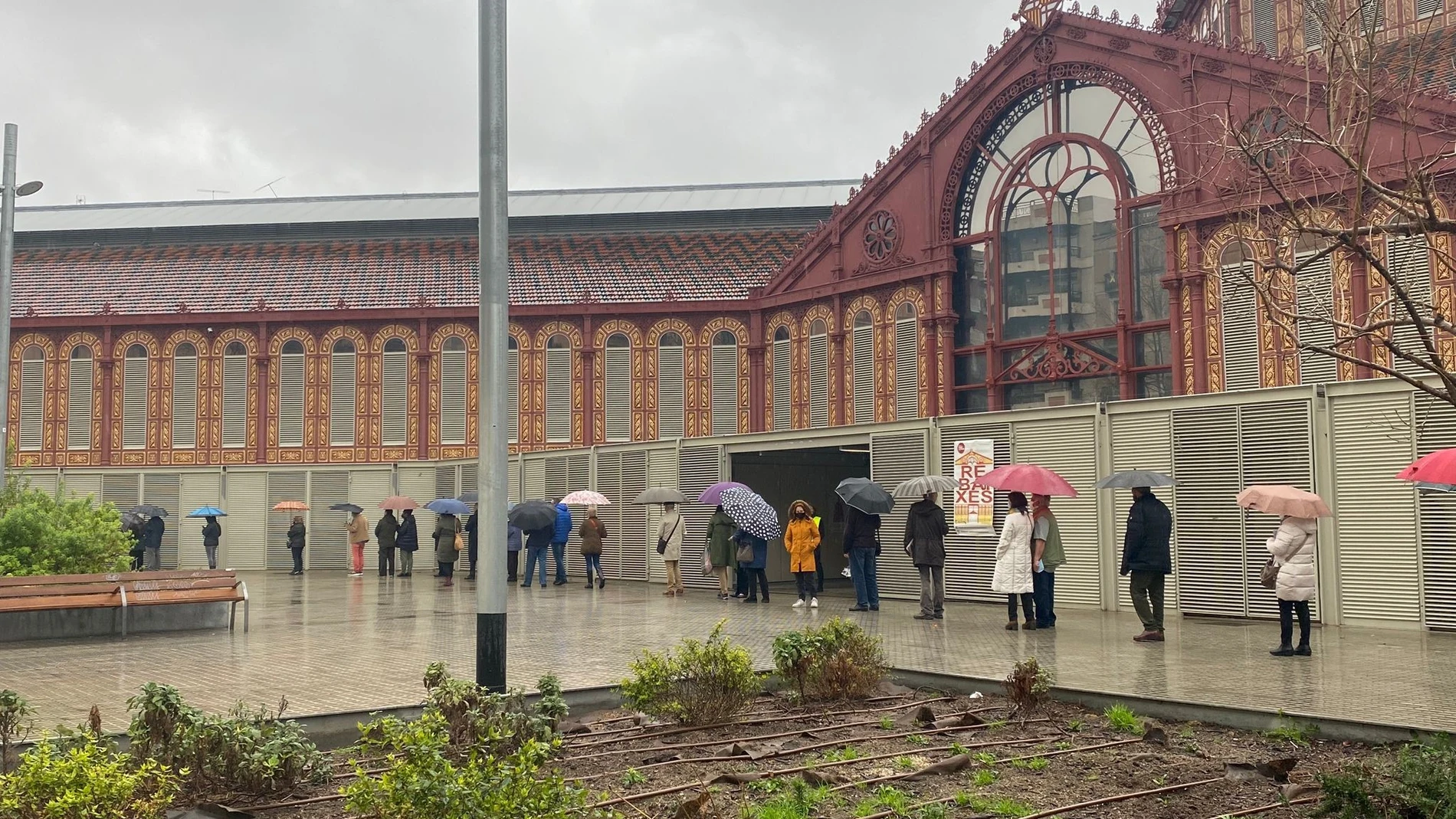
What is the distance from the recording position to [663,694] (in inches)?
366

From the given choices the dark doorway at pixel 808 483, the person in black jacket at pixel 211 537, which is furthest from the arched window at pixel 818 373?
the person in black jacket at pixel 211 537

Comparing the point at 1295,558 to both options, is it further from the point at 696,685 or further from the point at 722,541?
the point at 722,541

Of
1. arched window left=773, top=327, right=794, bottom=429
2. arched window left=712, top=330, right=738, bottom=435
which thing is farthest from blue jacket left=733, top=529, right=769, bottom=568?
arched window left=712, top=330, right=738, bottom=435

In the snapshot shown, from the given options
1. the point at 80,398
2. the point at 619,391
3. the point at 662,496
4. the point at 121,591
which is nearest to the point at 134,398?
the point at 80,398

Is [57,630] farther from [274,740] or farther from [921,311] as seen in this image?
[921,311]

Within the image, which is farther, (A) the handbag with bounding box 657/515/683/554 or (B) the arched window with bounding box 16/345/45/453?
(B) the arched window with bounding box 16/345/45/453

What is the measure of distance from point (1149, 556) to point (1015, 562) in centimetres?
174

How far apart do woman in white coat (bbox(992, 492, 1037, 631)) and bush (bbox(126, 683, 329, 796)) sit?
31.1 ft

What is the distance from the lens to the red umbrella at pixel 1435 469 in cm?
1094

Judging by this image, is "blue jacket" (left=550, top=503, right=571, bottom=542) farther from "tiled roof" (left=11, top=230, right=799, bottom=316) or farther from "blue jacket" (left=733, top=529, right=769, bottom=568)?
"tiled roof" (left=11, top=230, right=799, bottom=316)

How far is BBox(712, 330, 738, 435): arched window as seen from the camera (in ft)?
115

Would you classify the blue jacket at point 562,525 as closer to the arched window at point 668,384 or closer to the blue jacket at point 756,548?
the blue jacket at point 756,548

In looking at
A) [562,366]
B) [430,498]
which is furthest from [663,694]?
[562,366]

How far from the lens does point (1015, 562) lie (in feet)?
50.6
